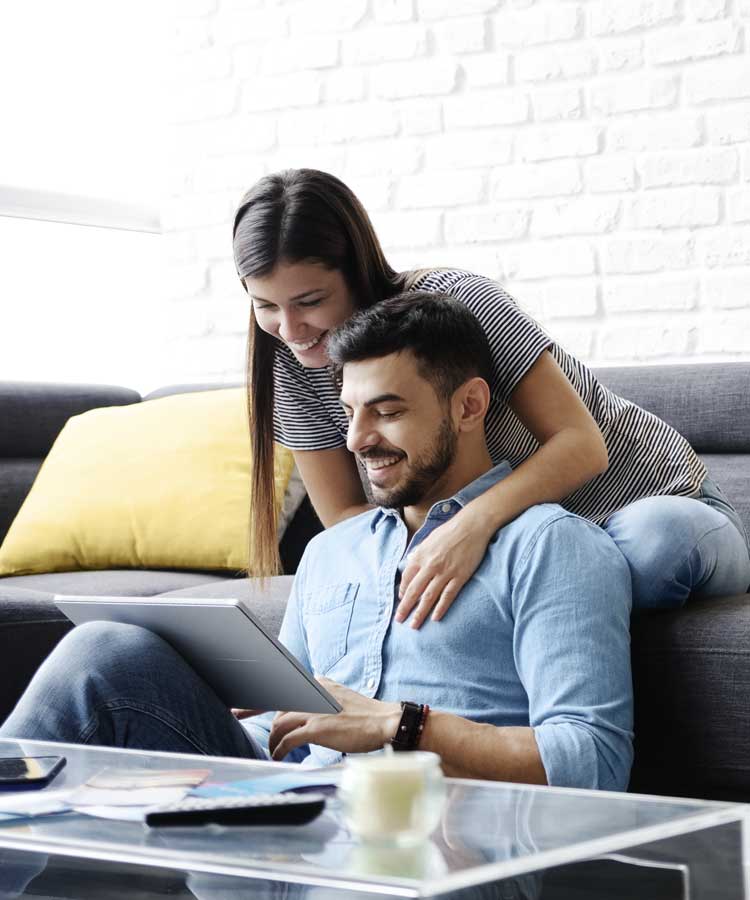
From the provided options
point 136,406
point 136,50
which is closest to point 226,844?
point 136,406

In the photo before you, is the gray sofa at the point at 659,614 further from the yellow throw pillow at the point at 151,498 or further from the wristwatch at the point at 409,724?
the wristwatch at the point at 409,724

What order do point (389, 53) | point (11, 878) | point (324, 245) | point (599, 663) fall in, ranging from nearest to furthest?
point (11, 878)
point (599, 663)
point (324, 245)
point (389, 53)

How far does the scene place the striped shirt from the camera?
165 cm

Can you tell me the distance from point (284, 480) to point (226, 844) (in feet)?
5.90

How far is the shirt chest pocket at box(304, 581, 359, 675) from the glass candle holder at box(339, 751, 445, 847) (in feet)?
2.21

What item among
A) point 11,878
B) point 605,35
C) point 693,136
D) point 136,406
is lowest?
point 11,878

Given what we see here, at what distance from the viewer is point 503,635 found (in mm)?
1436

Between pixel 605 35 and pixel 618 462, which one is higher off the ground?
pixel 605 35

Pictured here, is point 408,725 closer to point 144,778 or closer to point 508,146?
point 144,778

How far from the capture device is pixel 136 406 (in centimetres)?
293

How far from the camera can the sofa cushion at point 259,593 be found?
2.04 m

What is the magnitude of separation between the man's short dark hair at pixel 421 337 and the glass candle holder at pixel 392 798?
749 millimetres

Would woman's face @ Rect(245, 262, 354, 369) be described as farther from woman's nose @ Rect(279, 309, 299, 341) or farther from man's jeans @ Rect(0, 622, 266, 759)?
man's jeans @ Rect(0, 622, 266, 759)

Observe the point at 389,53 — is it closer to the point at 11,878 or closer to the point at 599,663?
the point at 599,663
